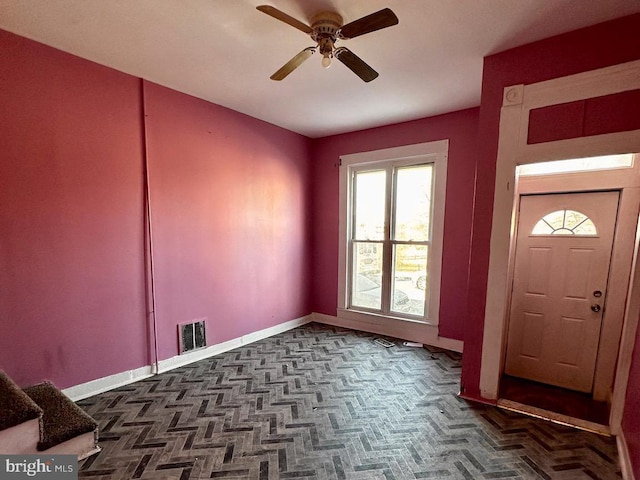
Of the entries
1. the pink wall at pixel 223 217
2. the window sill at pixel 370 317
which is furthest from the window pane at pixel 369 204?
the window sill at pixel 370 317

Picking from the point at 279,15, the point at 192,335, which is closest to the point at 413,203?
→ the point at 279,15

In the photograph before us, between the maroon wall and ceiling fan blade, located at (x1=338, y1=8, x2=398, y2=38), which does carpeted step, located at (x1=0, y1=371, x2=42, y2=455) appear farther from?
ceiling fan blade, located at (x1=338, y1=8, x2=398, y2=38)

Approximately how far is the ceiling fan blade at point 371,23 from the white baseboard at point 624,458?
116 inches

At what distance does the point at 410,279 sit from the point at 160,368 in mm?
3233

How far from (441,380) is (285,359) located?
1.70m

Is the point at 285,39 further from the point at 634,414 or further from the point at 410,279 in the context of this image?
the point at 634,414

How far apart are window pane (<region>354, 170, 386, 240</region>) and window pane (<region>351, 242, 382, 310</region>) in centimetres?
18

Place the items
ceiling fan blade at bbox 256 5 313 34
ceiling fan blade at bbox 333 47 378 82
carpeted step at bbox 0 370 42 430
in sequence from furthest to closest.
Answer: ceiling fan blade at bbox 333 47 378 82, carpeted step at bbox 0 370 42 430, ceiling fan blade at bbox 256 5 313 34

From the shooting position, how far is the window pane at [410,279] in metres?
3.94

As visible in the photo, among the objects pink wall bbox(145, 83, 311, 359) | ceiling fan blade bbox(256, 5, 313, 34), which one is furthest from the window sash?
ceiling fan blade bbox(256, 5, 313, 34)

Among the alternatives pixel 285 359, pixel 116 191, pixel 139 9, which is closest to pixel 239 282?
pixel 285 359

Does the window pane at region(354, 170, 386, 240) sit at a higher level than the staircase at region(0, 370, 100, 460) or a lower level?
higher

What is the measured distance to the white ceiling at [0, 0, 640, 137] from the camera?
1.84 meters

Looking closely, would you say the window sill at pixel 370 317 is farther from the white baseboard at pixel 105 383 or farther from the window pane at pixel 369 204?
the white baseboard at pixel 105 383
